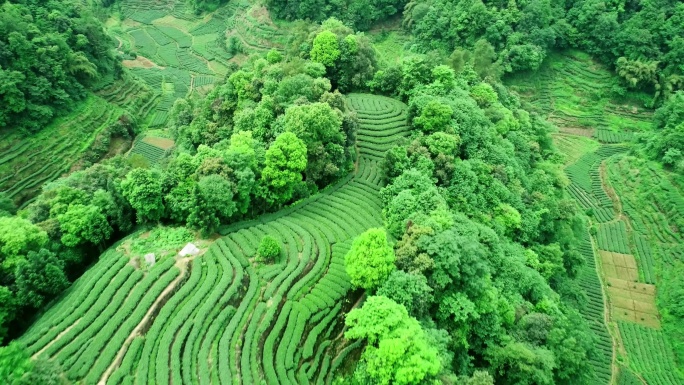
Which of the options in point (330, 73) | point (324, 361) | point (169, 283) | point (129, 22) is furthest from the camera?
point (129, 22)

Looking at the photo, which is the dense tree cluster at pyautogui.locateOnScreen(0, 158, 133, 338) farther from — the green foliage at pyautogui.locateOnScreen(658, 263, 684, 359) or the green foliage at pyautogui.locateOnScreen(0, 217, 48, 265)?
the green foliage at pyautogui.locateOnScreen(658, 263, 684, 359)

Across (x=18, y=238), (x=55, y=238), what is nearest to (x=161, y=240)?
(x=55, y=238)

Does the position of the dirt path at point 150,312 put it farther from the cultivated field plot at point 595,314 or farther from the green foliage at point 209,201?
the cultivated field plot at point 595,314

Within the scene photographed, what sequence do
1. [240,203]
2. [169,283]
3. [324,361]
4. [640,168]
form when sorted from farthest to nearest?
[640,168] → [240,203] → [169,283] → [324,361]

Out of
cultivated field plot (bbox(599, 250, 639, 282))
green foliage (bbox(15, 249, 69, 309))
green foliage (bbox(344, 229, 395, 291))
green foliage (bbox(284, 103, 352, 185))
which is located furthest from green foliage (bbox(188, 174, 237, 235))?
cultivated field plot (bbox(599, 250, 639, 282))

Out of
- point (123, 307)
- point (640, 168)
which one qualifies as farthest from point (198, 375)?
point (640, 168)

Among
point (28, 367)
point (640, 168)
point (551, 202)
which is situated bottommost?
point (640, 168)

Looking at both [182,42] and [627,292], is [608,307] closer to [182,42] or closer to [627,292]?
[627,292]

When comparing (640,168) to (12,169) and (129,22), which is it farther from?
(129,22)
